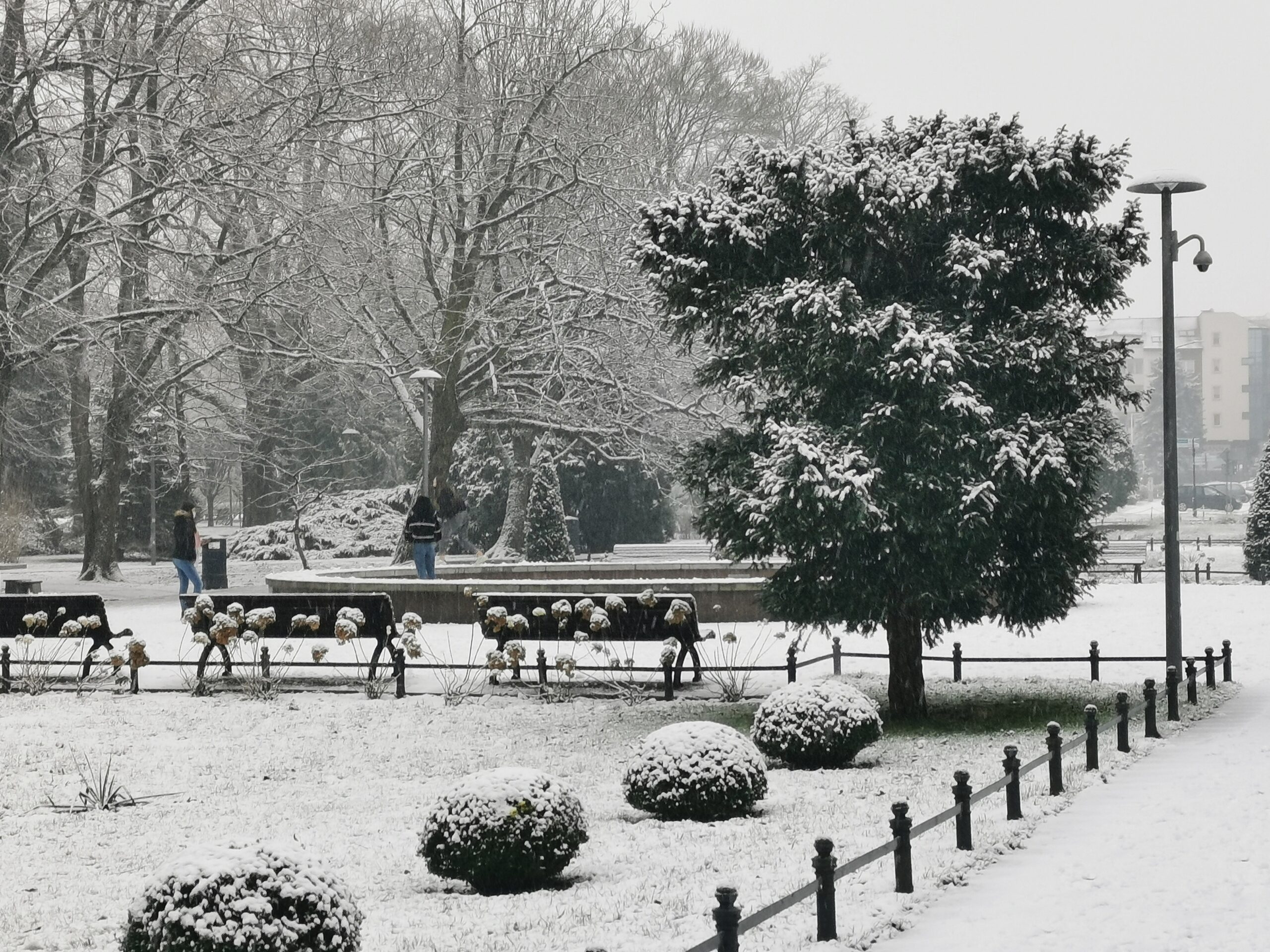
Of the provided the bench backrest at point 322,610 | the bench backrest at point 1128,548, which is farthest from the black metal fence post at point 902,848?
the bench backrest at point 1128,548

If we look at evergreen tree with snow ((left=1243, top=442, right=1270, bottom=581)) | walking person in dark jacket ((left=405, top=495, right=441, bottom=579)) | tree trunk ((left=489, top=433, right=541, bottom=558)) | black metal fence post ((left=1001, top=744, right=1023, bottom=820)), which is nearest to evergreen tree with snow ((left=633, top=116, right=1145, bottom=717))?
black metal fence post ((left=1001, top=744, right=1023, bottom=820))

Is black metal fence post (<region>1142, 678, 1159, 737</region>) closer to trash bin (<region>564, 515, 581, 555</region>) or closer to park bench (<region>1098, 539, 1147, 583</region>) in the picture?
park bench (<region>1098, 539, 1147, 583</region>)

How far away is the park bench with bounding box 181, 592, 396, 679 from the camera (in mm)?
16344

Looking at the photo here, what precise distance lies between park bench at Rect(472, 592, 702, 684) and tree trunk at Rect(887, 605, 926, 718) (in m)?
2.41

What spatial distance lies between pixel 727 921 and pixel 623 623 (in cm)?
1104

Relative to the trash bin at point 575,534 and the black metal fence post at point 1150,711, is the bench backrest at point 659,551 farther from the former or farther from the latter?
the black metal fence post at point 1150,711

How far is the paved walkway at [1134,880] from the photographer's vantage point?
6621 mm

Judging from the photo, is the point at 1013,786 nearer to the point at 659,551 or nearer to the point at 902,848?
the point at 902,848

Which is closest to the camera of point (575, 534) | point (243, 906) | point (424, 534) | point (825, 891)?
point (243, 906)

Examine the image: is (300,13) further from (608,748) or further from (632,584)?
(608,748)

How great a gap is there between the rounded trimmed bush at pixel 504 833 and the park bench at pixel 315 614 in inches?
320

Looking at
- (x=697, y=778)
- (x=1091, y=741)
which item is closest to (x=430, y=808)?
(x=697, y=778)

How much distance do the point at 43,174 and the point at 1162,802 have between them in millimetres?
18010

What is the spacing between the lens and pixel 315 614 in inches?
665
